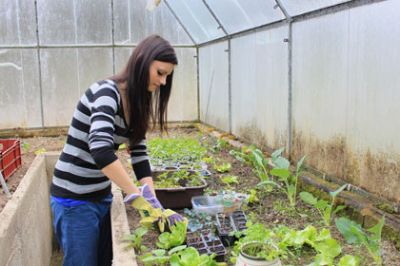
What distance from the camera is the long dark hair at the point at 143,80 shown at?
5.97 ft

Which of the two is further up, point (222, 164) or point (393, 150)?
point (393, 150)

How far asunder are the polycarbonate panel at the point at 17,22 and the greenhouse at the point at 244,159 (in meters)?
1.93

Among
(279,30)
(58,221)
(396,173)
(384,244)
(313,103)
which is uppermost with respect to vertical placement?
(279,30)

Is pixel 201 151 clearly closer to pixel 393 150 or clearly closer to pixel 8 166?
pixel 8 166

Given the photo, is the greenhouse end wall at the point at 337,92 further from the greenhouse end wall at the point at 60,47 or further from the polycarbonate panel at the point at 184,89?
→ the greenhouse end wall at the point at 60,47

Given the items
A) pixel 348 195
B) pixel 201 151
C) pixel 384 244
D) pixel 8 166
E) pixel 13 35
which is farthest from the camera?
pixel 13 35

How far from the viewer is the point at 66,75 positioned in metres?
6.96

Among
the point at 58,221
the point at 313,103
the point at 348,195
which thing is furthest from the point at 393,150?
the point at 58,221

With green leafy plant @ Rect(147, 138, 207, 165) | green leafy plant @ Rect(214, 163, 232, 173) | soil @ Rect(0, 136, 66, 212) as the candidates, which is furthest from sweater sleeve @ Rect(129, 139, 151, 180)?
green leafy plant @ Rect(147, 138, 207, 165)

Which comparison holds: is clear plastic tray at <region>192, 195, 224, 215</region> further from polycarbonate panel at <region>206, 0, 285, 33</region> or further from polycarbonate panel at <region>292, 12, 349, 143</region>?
polycarbonate panel at <region>206, 0, 285, 33</region>

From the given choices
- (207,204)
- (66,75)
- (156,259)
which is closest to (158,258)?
(156,259)

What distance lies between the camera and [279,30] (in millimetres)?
3953

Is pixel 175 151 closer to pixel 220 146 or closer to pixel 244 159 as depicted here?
pixel 220 146

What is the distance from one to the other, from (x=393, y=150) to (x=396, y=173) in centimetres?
13
